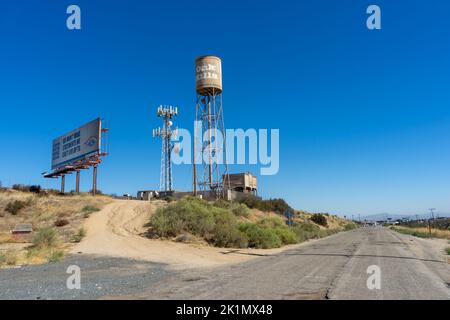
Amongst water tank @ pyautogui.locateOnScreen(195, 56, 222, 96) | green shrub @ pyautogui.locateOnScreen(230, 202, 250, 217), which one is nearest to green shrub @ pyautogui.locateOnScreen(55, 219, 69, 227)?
green shrub @ pyautogui.locateOnScreen(230, 202, 250, 217)

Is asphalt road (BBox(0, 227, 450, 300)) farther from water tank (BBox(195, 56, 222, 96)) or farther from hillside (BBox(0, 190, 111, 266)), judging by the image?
water tank (BBox(195, 56, 222, 96))

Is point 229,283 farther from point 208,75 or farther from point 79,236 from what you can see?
point 208,75

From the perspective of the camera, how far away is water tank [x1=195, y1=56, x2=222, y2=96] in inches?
1743

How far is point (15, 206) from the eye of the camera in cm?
3175

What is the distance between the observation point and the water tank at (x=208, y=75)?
44272 millimetres

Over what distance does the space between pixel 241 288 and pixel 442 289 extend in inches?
195

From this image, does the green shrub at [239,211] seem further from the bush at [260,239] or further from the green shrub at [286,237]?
the bush at [260,239]

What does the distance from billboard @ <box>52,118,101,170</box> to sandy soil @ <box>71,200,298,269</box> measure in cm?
1111

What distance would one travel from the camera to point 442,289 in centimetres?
916

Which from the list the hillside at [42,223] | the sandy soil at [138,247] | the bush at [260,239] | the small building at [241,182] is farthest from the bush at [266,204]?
the bush at [260,239]

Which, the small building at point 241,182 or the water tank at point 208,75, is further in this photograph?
the small building at point 241,182

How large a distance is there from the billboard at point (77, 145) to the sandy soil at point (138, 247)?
11.1 m

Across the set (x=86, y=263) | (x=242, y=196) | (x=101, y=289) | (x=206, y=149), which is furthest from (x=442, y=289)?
(x=242, y=196)
